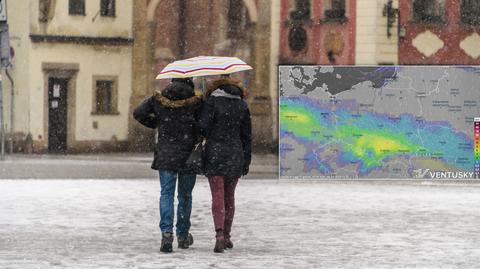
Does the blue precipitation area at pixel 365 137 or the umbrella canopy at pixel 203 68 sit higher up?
the umbrella canopy at pixel 203 68

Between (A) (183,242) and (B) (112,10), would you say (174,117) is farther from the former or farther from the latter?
(B) (112,10)

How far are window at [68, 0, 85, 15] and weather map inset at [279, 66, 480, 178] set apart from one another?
65.6 ft

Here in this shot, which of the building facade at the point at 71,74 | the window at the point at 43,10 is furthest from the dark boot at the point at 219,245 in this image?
the window at the point at 43,10

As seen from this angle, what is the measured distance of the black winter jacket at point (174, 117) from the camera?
47.7 feet

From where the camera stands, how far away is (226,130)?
14.5 m

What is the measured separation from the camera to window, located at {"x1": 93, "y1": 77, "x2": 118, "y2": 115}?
4772cm

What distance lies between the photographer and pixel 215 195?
14516mm

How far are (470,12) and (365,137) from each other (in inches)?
681

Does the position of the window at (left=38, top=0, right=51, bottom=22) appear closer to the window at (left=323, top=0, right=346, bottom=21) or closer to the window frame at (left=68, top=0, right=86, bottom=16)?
the window frame at (left=68, top=0, right=86, bottom=16)

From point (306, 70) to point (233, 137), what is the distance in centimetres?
1392

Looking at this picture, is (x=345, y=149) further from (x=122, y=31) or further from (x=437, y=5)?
(x=122, y=31)

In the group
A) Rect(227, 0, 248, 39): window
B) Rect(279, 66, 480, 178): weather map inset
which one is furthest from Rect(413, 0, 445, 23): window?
Rect(279, 66, 480, 178): weather map inset

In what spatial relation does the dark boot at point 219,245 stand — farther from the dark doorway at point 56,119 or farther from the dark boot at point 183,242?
the dark doorway at point 56,119

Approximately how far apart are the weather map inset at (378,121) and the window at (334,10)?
16440mm
